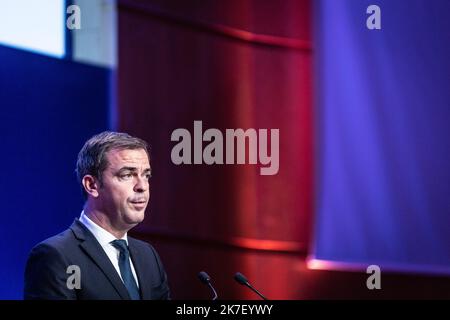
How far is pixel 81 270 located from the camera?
99.4 inches

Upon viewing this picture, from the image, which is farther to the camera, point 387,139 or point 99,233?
point 387,139

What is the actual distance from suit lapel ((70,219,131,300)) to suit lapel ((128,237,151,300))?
0.28ft

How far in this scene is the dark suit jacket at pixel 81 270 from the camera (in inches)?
96.3

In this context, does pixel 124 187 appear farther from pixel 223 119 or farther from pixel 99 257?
pixel 223 119

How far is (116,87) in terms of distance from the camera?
11.8 feet

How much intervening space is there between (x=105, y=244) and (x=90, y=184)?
0.23 meters

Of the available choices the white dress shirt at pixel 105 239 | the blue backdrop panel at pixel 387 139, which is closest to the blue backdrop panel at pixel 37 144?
the white dress shirt at pixel 105 239

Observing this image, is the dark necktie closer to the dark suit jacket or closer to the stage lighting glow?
the dark suit jacket

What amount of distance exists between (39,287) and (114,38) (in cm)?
147

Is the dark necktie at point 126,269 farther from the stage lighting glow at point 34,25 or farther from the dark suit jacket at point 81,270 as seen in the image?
the stage lighting glow at point 34,25

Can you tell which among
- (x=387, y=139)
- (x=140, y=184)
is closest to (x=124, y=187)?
(x=140, y=184)

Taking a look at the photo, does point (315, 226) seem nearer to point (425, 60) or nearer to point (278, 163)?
point (278, 163)

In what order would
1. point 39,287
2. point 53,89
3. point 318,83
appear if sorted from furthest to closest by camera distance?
point 318,83
point 53,89
point 39,287
